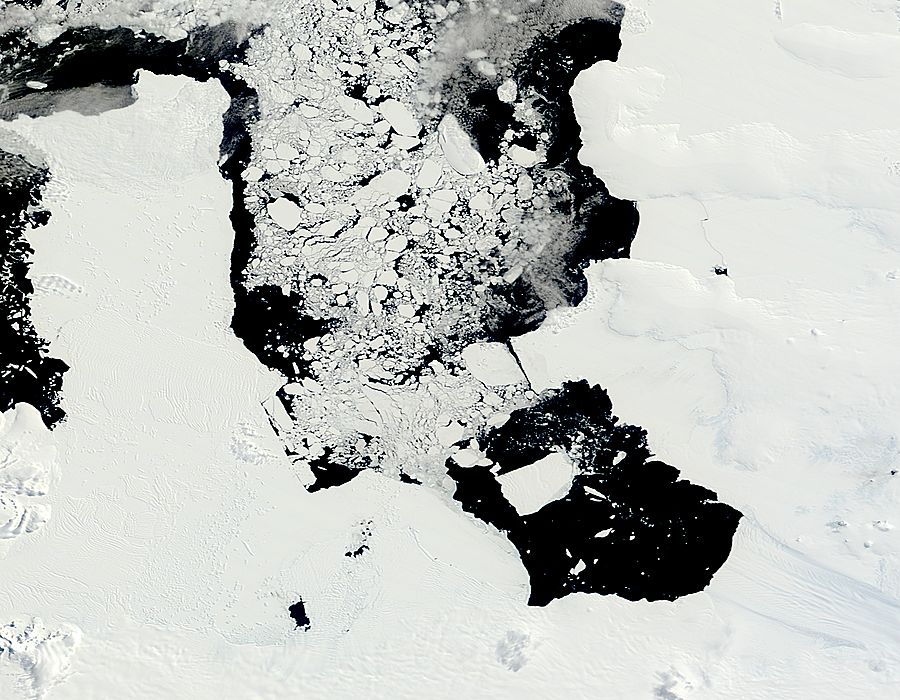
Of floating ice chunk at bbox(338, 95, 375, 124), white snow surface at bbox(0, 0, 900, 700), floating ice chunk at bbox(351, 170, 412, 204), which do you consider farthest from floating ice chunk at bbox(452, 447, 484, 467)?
floating ice chunk at bbox(338, 95, 375, 124)

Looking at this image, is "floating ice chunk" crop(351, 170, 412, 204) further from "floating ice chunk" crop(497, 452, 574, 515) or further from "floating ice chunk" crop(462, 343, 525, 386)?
"floating ice chunk" crop(497, 452, 574, 515)

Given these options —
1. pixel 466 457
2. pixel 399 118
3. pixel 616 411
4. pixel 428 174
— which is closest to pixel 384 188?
pixel 428 174

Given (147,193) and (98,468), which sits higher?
Result: (147,193)

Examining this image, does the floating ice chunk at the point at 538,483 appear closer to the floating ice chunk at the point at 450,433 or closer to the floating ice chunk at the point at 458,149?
the floating ice chunk at the point at 450,433

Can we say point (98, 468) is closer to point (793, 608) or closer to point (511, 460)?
point (511, 460)

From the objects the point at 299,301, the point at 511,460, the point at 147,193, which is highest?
the point at 147,193

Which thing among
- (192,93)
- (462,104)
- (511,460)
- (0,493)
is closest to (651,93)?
(462,104)
